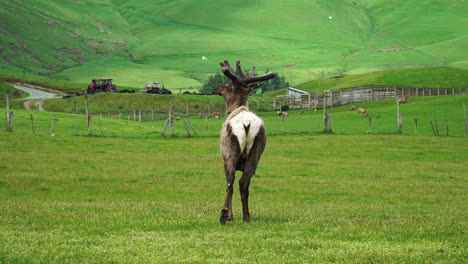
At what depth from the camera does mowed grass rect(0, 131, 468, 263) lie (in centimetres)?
952

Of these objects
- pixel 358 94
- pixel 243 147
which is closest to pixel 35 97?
pixel 358 94

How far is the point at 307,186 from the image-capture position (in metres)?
24.3

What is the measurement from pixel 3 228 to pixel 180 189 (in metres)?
11.1

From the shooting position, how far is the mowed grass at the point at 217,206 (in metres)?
9.52

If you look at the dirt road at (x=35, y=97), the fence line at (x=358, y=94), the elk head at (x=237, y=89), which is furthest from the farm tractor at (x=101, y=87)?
the elk head at (x=237, y=89)

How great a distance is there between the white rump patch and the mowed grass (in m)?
1.72

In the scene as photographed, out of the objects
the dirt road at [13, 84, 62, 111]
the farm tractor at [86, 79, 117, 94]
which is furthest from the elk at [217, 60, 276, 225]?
the farm tractor at [86, 79, 117, 94]

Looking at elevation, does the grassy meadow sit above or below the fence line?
below

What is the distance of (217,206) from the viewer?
1688 centimetres

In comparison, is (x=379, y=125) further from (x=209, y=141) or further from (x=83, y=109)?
(x=83, y=109)

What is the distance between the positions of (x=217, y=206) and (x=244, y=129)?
391 centimetres

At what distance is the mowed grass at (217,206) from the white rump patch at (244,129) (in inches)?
67.7

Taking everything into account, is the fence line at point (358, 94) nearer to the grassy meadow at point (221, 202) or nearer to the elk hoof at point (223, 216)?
the grassy meadow at point (221, 202)

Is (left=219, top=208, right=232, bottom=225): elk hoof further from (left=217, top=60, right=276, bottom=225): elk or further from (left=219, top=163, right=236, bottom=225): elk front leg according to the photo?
(left=217, top=60, right=276, bottom=225): elk
